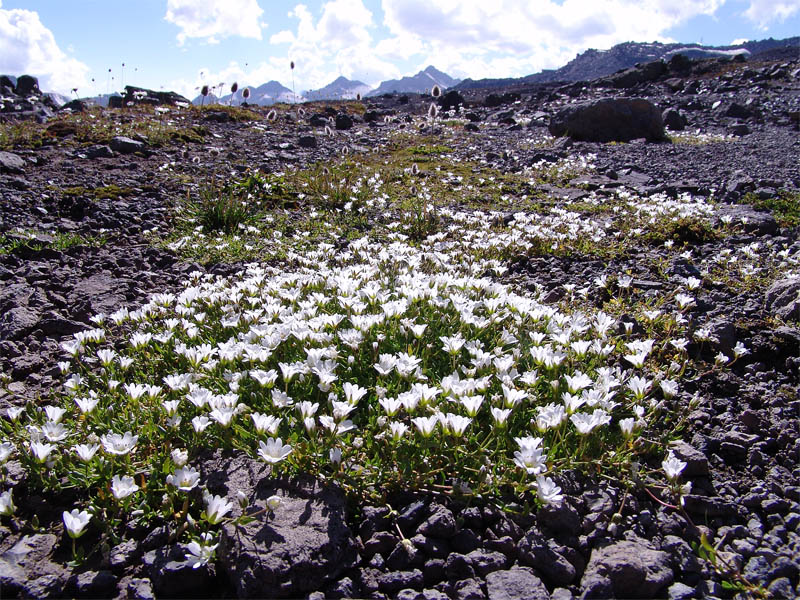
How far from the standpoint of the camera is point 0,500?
2648mm

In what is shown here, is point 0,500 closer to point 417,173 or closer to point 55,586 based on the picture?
point 55,586

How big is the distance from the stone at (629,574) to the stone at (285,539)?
3.98 feet

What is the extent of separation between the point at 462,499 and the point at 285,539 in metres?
1.01

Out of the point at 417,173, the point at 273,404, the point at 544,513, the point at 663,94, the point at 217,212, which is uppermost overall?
the point at 663,94

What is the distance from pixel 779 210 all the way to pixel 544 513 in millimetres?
8566

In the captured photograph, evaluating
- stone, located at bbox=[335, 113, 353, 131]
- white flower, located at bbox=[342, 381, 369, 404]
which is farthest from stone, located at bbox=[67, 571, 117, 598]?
stone, located at bbox=[335, 113, 353, 131]

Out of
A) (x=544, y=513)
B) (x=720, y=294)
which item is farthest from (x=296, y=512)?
(x=720, y=294)

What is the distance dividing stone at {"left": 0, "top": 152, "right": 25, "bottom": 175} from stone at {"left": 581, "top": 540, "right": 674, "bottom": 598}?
41.6 ft

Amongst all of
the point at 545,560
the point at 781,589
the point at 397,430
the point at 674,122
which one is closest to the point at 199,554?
the point at 397,430

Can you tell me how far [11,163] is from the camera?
10500 millimetres

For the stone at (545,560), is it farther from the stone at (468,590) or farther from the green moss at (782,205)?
the green moss at (782,205)

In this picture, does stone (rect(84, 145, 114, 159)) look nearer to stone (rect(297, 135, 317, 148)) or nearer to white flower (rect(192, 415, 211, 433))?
stone (rect(297, 135, 317, 148))

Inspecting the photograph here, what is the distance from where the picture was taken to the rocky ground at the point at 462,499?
2371 mm

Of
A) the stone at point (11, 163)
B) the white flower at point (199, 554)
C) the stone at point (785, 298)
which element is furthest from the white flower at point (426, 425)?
the stone at point (11, 163)
